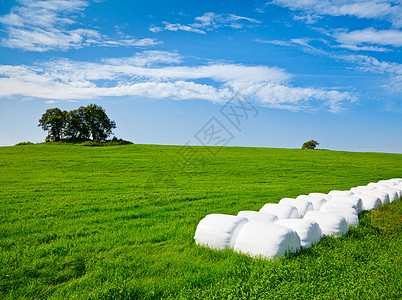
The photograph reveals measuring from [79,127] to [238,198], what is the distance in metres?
56.6

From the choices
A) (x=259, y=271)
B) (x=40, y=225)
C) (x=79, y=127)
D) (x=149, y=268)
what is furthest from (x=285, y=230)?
(x=79, y=127)

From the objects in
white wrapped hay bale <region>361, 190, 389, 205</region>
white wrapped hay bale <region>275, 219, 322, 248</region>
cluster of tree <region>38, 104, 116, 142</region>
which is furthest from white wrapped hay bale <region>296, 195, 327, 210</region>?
cluster of tree <region>38, 104, 116, 142</region>

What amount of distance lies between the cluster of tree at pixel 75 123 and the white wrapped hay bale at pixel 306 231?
5913cm

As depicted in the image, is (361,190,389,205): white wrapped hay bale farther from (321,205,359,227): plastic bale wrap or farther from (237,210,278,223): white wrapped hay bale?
(237,210,278,223): white wrapped hay bale

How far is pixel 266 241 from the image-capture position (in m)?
5.17

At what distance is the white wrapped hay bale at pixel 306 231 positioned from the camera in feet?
18.7

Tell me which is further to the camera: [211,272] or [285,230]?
[285,230]

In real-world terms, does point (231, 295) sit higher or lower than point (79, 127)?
lower

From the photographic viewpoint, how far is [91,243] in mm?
6230

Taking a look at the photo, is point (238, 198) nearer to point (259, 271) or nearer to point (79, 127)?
point (259, 271)

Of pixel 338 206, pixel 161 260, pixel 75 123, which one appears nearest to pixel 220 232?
pixel 161 260

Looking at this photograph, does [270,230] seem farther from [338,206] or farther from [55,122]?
[55,122]

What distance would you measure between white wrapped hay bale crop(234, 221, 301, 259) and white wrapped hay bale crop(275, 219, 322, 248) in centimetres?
27

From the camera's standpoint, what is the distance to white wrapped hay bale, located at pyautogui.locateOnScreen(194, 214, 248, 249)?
18.9 ft
